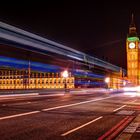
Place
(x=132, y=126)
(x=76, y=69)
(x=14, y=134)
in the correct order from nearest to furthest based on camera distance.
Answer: (x=14, y=134), (x=132, y=126), (x=76, y=69)

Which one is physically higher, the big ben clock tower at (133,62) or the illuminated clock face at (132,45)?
the illuminated clock face at (132,45)

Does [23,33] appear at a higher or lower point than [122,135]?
higher

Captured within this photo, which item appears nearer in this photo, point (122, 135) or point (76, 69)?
point (122, 135)

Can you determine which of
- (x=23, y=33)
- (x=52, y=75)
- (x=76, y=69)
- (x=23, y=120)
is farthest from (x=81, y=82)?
(x=23, y=120)

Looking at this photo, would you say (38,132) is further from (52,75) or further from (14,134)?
(52,75)

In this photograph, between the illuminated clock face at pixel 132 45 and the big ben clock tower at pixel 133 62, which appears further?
the illuminated clock face at pixel 132 45

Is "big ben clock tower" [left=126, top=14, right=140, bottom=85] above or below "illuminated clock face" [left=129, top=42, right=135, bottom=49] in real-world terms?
below

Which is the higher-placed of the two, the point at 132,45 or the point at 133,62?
the point at 132,45

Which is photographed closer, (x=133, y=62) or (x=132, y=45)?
(x=133, y=62)

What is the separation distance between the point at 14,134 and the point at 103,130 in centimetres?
318

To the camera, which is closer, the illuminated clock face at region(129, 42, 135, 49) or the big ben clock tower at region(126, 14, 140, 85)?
the big ben clock tower at region(126, 14, 140, 85)

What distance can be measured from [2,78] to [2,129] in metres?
156

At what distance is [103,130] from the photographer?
34.9 ft

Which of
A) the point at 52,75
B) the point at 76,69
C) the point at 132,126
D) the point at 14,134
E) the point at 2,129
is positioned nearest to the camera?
the point at 14,134
